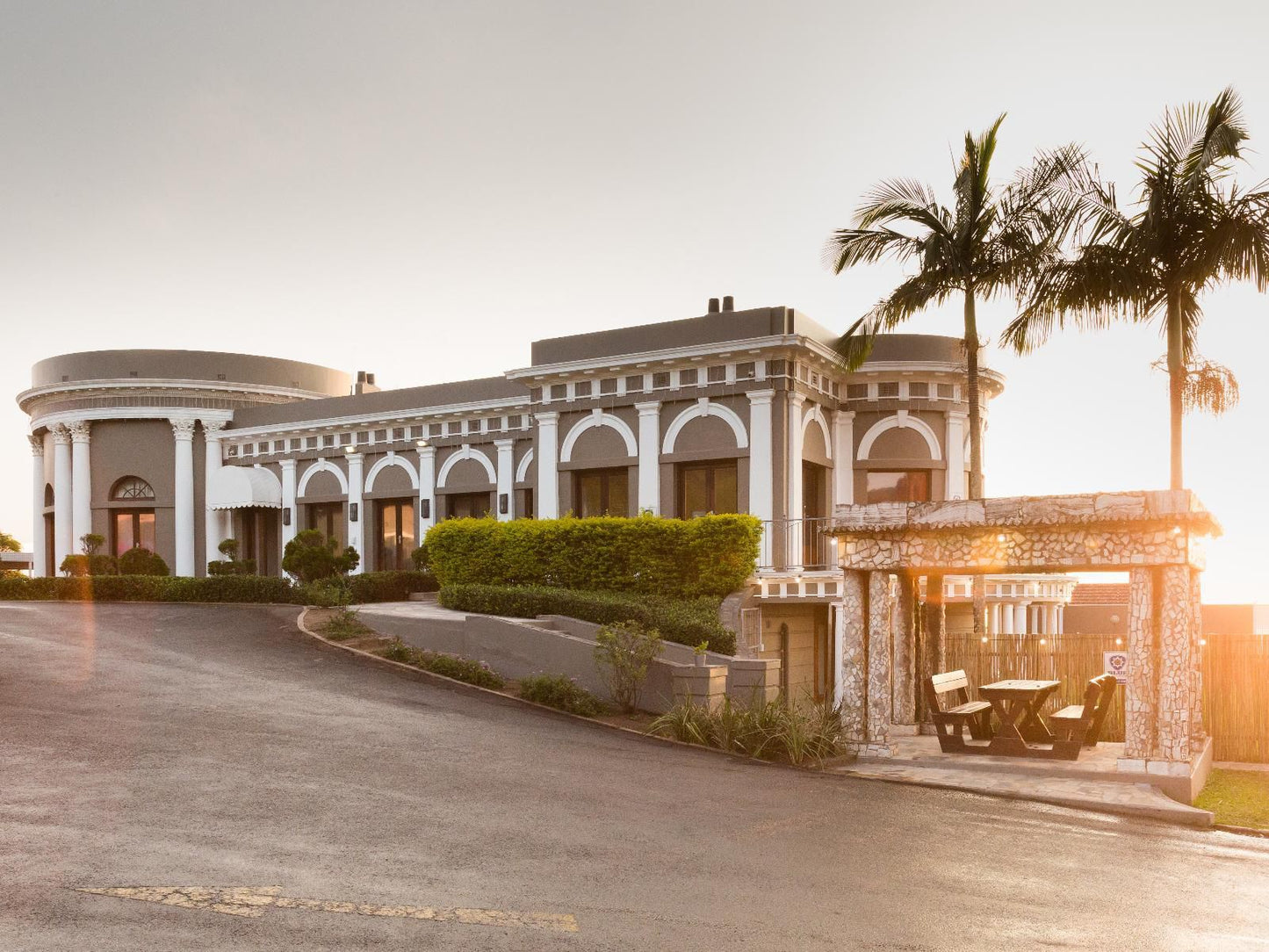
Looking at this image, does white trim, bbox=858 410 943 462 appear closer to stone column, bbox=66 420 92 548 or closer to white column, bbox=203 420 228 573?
white column, bbox=203 420 228 573

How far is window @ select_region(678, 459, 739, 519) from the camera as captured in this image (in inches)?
888

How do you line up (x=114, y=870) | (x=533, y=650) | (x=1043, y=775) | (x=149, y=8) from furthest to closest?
(x=533, y=650), (x=149, y=8), (x=1043, y=775), (x=114, y=870)

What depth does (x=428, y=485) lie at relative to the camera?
28.8 meters

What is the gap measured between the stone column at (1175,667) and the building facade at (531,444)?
8086 millimetres

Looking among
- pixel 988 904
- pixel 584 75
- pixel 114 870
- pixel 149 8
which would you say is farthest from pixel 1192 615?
pixel 149 8

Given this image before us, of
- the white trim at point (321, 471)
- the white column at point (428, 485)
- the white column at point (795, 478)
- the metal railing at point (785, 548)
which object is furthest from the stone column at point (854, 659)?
the white trim at point (321, 471)

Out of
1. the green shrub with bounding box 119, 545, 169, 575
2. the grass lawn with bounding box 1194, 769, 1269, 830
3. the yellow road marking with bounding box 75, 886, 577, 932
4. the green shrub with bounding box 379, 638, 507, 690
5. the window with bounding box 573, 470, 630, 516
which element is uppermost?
the window with bounding box 573, 470, 630, 516

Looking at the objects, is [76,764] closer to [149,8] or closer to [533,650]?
[533,650]

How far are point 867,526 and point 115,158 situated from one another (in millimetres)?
14379

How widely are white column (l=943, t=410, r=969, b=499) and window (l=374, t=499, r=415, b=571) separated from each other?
1459 centimetres

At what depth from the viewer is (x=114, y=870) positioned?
6590 millimetres

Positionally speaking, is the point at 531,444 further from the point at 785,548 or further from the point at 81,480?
the point at 81,480

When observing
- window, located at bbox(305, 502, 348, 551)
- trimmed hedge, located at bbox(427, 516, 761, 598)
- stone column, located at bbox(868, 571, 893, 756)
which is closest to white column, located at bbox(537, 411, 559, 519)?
trimmed hedge, located at bbox(427, 516, 761, 598)

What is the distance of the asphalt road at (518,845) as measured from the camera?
6.17 m
